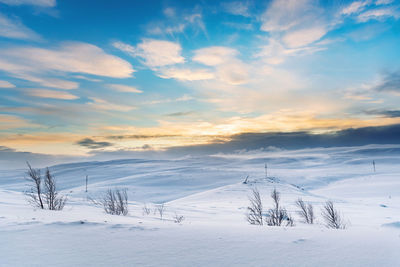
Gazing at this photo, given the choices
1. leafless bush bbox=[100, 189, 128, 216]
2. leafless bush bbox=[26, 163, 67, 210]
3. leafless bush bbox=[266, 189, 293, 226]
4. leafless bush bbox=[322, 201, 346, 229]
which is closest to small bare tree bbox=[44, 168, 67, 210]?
leafless bush bbox=[26, 163, 67, 210]

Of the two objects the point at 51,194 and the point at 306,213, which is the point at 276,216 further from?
the point at 51,194

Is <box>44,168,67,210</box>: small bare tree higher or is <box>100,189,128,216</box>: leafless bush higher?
<box>44,168,67,210</box>: small bare tree

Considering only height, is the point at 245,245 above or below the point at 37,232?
below

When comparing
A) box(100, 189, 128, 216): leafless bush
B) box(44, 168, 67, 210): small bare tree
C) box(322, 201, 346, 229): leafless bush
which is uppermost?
box(44, 168, 67, 210): small bare tree

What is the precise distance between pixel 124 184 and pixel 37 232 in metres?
54.8

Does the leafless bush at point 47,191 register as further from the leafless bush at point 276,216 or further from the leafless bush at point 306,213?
the leafless bush at point 306,213

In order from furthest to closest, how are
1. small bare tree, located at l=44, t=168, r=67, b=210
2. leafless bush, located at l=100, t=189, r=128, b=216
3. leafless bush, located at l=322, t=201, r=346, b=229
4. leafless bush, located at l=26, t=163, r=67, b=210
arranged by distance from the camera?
leafless bush, located at l=100, t=189, r=128, b=216 → small bare tree, located at l=44, t=168, r=67, b=210 → leafless bush, located at l=26, t=163, r=67, b=210 → leafless bush, located at l=322, t=201, r=346, b=229

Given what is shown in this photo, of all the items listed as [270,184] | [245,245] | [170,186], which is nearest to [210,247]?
[245,245]

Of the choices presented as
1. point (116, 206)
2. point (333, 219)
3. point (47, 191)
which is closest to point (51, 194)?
point (47, 191)

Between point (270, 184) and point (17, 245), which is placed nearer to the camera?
point (17, 245)

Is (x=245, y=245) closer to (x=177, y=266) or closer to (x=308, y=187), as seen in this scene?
(x=177, y=266)

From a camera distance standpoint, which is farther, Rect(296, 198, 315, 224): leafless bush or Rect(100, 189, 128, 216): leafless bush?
Rect(100, 189, 128, 216): leafless bush

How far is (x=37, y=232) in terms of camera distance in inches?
180

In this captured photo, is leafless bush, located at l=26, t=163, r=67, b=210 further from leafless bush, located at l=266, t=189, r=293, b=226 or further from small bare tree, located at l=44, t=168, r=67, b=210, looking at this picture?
leafless bush, located at l=266, t=189, r=293, b=226
